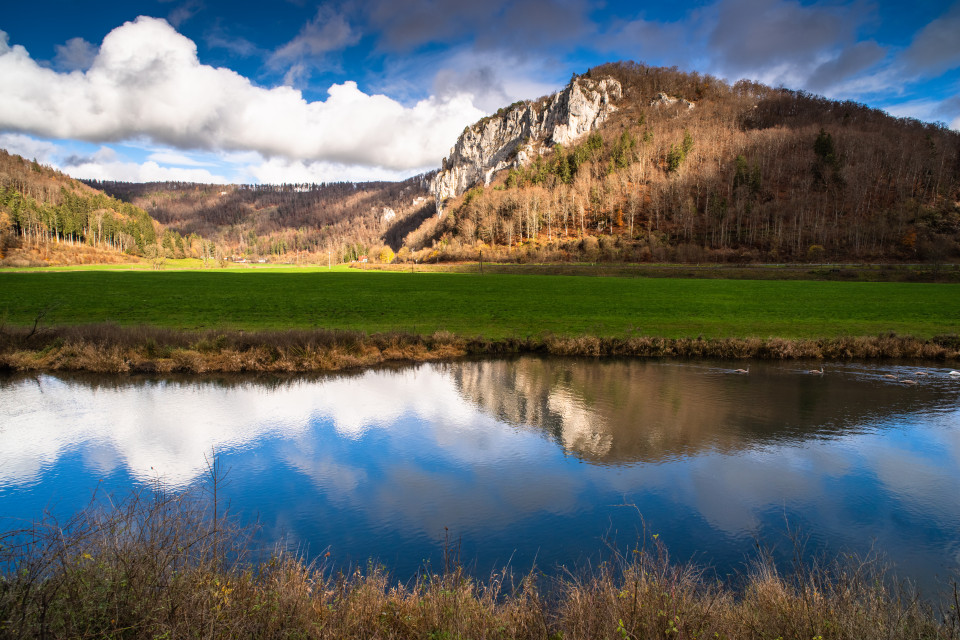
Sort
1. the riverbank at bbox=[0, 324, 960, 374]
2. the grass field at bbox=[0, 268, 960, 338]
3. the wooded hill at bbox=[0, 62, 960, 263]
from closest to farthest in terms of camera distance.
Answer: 1. the riverbank at bbox=[0, 324, 960, 374]
2. the grass field at bbox=[0, 268, 960, 338]
3. the wooded hill at bbox=[0, 62, 960, 263]

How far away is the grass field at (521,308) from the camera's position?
3259 centimetres

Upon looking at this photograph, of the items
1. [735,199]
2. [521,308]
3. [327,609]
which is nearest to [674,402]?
[327,609]

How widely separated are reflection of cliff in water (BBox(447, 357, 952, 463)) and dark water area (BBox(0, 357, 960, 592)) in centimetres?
12

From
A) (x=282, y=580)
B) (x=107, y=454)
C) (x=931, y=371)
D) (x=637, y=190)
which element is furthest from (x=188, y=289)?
(x=637, y=190)

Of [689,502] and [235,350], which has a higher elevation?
[235,350]

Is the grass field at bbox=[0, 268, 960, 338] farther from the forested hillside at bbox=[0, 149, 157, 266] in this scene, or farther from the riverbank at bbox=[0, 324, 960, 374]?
the forested hillside at bbox=[0, 149, 157, 266]

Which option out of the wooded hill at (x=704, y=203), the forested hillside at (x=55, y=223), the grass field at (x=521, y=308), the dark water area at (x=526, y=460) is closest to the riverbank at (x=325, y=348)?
the dark water area at (x=526, y=460)

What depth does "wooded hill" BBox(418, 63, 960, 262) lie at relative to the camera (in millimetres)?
101000

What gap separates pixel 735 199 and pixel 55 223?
184 m

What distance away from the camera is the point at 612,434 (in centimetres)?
1617

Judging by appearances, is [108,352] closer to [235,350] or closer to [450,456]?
[235,350]

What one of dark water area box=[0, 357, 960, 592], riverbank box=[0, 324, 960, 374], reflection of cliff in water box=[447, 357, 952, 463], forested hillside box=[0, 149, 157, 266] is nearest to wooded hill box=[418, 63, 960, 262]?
riverbank box=[0, 324, 960, 374]

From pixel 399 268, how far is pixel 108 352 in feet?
287

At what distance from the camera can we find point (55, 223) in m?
139
